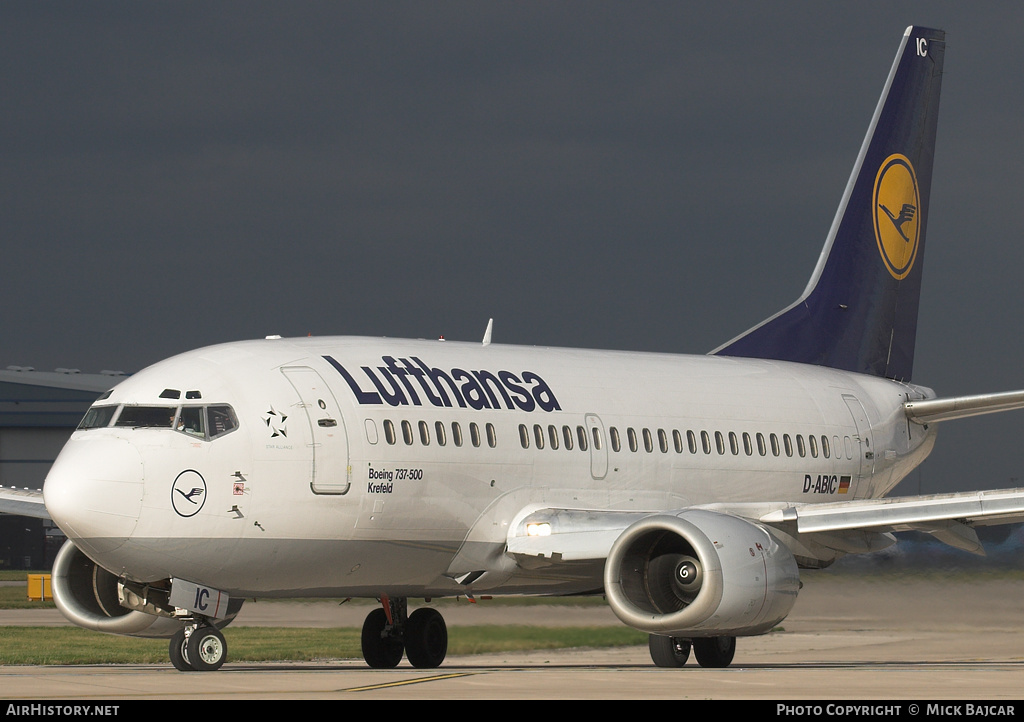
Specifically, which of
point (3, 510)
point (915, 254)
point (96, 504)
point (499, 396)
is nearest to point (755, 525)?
point (499, 396)

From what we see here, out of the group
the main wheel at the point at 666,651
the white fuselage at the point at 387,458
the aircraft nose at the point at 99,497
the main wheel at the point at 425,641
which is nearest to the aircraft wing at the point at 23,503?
the white fuselage at the point at 387,458

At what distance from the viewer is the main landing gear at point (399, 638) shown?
22.3 meters

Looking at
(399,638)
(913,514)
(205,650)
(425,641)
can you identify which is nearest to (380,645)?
(399,638)

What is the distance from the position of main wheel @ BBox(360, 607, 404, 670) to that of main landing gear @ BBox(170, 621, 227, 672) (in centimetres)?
465

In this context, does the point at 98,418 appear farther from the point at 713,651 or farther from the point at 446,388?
the point at 713,651

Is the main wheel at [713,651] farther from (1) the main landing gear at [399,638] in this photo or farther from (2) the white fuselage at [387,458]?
(1) the main landing gear at [399,638]

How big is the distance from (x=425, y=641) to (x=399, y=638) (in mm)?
359

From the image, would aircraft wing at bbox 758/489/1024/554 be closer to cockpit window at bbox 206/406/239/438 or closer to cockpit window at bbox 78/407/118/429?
cockpit window at bbox 206/406/239/438

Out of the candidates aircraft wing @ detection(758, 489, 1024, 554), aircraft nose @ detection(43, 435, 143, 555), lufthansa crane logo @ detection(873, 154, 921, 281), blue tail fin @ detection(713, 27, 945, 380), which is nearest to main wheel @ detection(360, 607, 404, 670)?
aircraft wing @ detection(758, 489, 1024, 554)

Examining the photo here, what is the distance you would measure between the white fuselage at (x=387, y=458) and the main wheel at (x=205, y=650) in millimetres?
547

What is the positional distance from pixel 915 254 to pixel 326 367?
1539cm

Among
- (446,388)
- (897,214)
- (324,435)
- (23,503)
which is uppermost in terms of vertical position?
(897,214)

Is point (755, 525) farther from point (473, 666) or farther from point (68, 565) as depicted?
point (68, 565)

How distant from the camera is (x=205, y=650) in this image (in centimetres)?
1777
